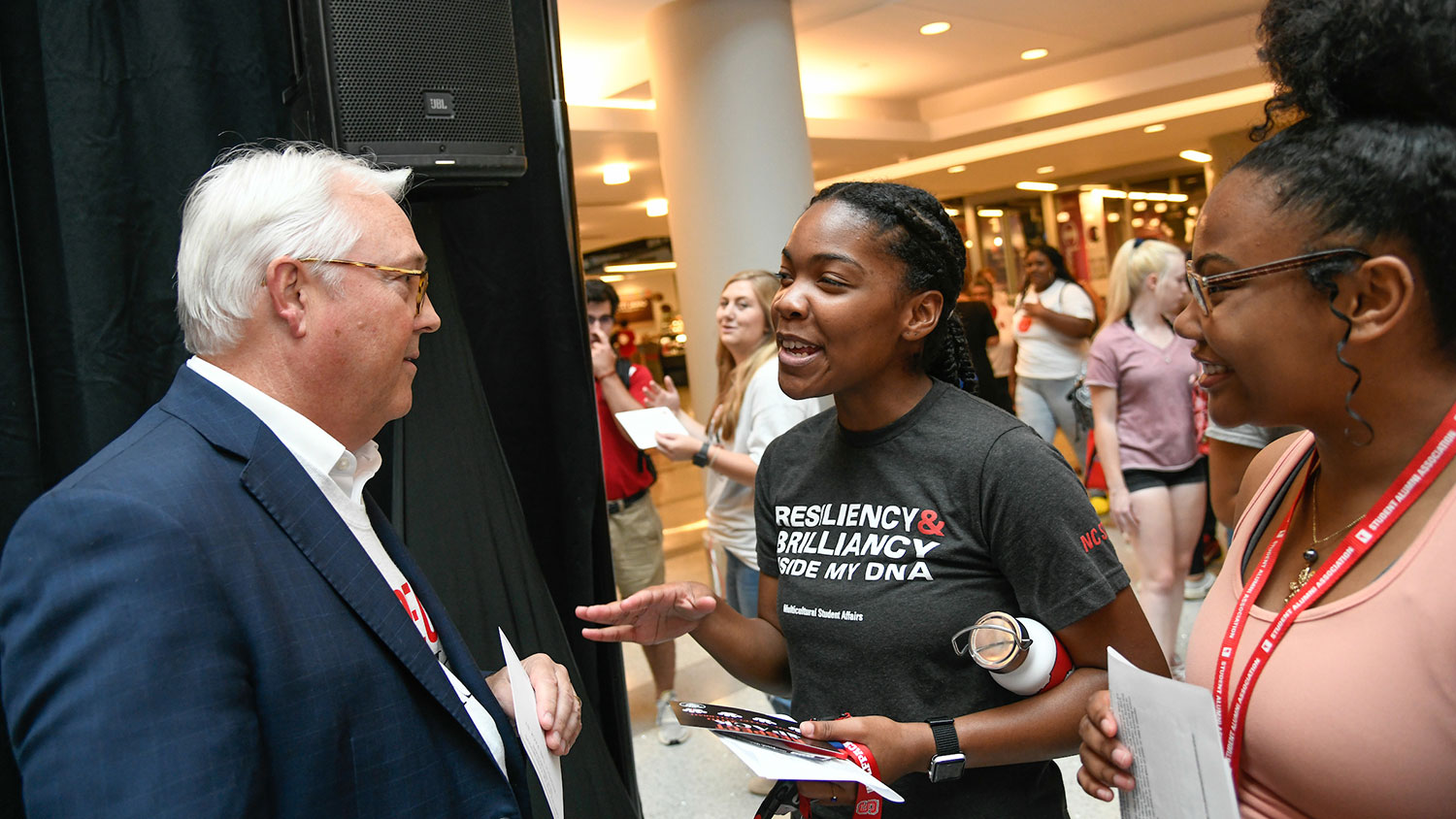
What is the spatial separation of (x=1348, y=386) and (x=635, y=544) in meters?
3.09

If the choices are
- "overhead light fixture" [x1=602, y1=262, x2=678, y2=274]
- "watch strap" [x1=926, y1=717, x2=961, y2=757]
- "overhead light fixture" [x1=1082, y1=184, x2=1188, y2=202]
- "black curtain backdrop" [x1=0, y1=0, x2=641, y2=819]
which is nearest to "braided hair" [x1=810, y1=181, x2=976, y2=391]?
"watch strap" [x1=926, y1=717, x2=961, y2=757]

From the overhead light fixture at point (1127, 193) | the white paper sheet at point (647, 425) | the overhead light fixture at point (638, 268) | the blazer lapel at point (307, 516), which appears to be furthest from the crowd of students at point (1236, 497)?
the overhead light fixture at point (638, 268)

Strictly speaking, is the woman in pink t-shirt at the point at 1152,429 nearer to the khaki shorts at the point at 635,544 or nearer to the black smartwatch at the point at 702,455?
the black smartwatch at the point at 702,455

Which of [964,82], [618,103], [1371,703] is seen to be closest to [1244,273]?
[1371,703]

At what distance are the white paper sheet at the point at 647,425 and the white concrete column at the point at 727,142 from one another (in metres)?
1.80

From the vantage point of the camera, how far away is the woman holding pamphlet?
124cm

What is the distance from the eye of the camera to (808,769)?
1.15 meters

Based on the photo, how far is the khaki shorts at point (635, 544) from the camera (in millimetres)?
3799

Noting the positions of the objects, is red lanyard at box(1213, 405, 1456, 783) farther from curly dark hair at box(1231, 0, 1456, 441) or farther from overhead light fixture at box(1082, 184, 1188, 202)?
overhead light fixture at box(1082, 184, 1188, 202)

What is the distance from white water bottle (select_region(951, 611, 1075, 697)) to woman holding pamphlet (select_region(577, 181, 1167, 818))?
Answer: 3cm

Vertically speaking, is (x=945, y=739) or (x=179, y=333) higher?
(x=179, y=333)

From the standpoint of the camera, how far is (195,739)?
936mm

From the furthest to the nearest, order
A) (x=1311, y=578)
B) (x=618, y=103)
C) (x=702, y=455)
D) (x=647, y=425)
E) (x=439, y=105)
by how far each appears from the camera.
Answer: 1. (x=618, y=103)
2. (x=647, y=425)
3. (x=702, y=455)
4. (x=439, y=105)
5. (x=1311, y=578)

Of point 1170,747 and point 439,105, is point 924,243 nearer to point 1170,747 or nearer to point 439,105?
point 1170,747
